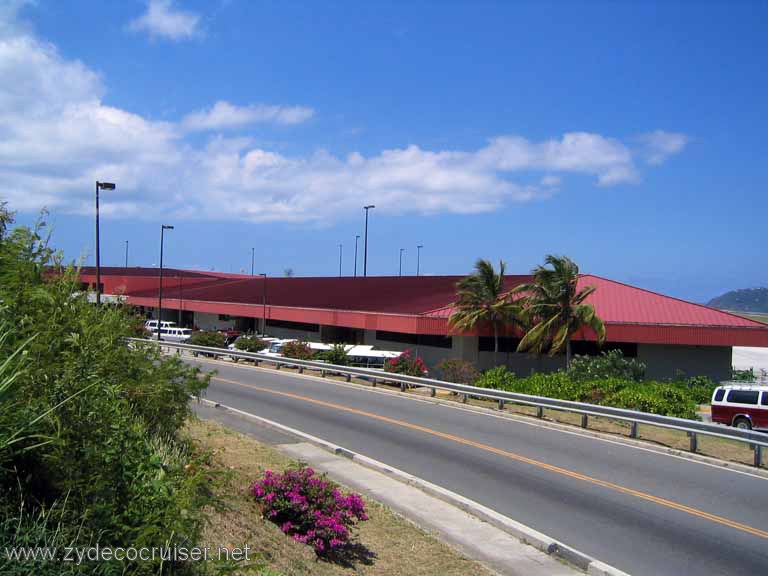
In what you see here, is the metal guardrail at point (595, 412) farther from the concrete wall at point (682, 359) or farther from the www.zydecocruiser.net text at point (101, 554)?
the concrete wall at point (682, 359)

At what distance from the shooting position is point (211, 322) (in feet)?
219

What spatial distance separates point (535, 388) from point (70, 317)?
63.2 ft

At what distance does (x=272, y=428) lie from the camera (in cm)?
1830

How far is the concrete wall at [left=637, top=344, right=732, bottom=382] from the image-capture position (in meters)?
40.7

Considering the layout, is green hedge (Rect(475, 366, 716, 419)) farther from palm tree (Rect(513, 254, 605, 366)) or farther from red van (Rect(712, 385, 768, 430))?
palm tree (Rect(513, 254, 605, 366))

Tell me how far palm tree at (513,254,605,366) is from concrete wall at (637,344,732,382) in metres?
5.15

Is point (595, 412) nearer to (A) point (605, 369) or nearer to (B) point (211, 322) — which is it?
(A) point (605, 369)

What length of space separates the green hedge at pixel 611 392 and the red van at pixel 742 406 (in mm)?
1637

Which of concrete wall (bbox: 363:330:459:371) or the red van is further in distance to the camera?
concrete wall (bbox: 363:330:459:371)

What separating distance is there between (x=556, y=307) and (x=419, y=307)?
8.82 meters

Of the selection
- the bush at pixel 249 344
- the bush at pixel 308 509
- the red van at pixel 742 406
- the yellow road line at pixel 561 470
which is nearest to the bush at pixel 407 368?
the yellow road line at pixel 561 470

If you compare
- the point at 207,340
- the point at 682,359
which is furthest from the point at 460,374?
the point at 207,340

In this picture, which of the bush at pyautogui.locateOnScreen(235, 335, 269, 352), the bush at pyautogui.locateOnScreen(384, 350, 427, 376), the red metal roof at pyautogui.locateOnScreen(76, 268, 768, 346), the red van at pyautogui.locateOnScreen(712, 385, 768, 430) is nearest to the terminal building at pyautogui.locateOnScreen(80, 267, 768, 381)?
the red metal roof at pyautogui.locateOnScreen(76, 268, 768, 346)

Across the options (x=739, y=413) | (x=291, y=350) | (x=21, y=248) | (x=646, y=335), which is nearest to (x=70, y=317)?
(x=21, y=248)
